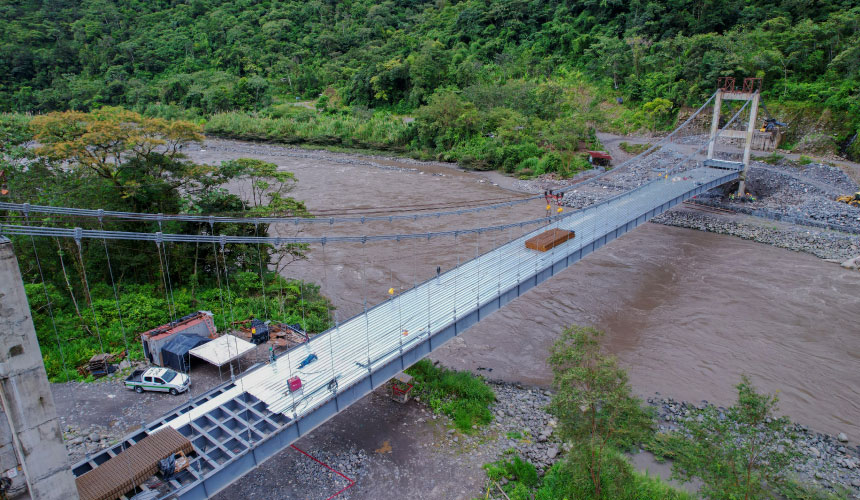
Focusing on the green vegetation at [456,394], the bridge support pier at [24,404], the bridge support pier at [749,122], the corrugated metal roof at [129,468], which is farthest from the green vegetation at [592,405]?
the bridge support pier at [749,122]

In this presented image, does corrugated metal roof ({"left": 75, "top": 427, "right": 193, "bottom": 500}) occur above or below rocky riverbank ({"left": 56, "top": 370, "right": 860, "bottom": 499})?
above

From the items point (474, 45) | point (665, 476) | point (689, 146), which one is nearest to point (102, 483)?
point (665, 476)

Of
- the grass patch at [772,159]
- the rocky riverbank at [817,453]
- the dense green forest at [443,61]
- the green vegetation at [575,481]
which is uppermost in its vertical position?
the dense green forest at [443,61]

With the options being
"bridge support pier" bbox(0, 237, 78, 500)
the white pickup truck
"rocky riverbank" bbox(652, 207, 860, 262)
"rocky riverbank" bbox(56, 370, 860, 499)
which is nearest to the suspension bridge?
"bridge support pier" bbox(0, 237, 78, 500)

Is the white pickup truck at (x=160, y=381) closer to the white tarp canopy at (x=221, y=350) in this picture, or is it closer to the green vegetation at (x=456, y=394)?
the white tarp canopy at (x=221, y=350)

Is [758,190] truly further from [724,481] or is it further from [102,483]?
[102,483]

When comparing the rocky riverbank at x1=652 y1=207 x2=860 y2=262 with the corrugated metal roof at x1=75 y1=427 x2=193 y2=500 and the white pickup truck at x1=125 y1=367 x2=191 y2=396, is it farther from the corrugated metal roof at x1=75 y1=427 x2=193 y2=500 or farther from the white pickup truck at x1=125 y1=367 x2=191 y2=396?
the corrugated metal roof at x1=75 y1=427 x2=193 y2=500

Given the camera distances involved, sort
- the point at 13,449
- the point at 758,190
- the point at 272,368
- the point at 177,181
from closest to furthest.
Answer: the point at 13,449 < the point at 272,368 < the point at 177,181 < the point at 758,190
